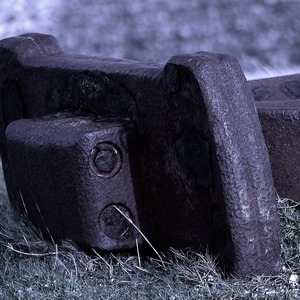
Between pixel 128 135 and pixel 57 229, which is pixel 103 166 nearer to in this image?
pixel 128 135

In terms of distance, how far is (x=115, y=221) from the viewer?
2441 mm

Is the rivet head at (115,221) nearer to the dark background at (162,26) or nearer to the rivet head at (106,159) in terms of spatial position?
the rivet head at (106,159)

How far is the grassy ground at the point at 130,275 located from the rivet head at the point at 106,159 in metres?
0.21

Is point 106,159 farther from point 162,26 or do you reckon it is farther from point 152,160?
point 162,26

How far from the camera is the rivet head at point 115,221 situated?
2.42 meters

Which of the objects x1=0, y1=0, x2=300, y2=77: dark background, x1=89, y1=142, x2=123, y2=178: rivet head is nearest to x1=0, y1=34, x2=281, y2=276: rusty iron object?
x1=89, y1=142, x2=123, y2=178: rivet head

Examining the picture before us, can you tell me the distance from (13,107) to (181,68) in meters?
0.88

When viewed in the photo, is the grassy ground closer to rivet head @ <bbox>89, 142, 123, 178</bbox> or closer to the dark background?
rivet head @ <bbox>89, 142, 123, 178</bbox>

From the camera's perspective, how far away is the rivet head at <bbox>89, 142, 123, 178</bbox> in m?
2.37

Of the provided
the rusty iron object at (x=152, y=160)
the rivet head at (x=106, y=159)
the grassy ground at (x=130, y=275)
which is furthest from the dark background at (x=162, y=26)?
the rivet head at (x=106, y=159)

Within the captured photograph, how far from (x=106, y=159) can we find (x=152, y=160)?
0.11 m

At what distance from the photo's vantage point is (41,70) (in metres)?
2.81

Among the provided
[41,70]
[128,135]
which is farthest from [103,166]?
[41,70]

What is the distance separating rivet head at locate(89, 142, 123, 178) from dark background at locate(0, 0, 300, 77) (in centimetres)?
243
